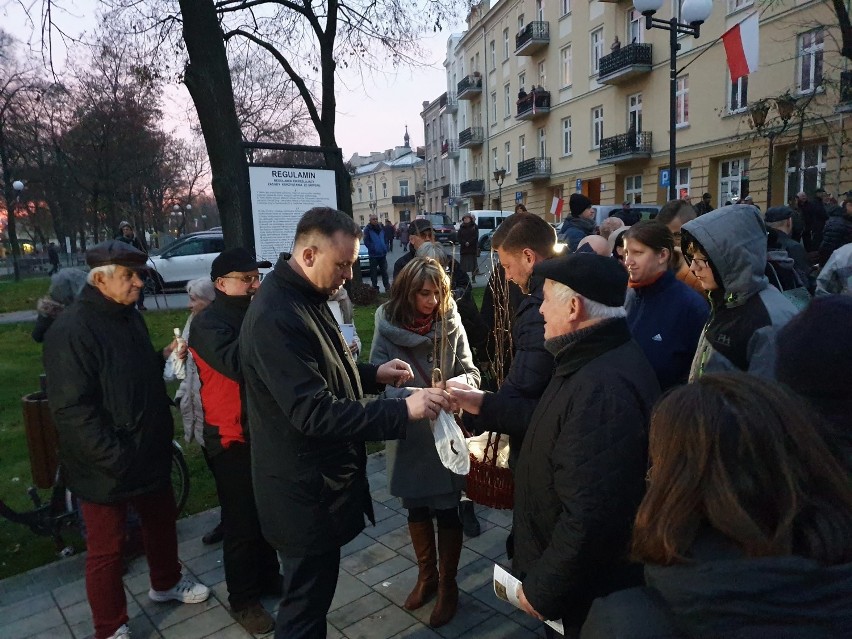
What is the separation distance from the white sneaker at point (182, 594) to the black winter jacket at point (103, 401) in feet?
2.38

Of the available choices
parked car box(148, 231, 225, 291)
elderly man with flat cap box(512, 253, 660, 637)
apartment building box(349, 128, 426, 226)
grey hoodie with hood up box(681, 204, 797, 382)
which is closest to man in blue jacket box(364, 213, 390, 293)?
parked car box(148, 231, 225, 291)

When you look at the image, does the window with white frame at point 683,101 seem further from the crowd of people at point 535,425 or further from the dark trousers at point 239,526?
the dark trousers at point 239,526

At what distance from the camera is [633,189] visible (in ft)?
91.2

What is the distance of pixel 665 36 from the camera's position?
24609 millimetres

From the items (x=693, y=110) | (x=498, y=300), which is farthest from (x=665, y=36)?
(x=498, y=300)

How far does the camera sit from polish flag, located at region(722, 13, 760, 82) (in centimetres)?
939

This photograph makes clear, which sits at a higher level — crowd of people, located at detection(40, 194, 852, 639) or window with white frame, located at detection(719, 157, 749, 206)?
window with white frame, located at detection(719, 157, 749, 206)

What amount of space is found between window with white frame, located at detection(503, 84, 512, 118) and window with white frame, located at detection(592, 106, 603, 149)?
35.3 ft

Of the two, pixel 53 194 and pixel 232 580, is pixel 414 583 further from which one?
pixel 53 194

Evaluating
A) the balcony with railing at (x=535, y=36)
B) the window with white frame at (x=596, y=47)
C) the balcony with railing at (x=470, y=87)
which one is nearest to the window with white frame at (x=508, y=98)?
the balcony with railing at (x=470, y=87)

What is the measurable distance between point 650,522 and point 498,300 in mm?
2842

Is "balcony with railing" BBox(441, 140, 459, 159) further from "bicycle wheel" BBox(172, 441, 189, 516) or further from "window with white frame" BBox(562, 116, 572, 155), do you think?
"bicycle wheel" BBox(172, 441, 189, 516)

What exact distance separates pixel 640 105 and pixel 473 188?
2098 centimetres

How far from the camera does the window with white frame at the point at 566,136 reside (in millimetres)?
32619
